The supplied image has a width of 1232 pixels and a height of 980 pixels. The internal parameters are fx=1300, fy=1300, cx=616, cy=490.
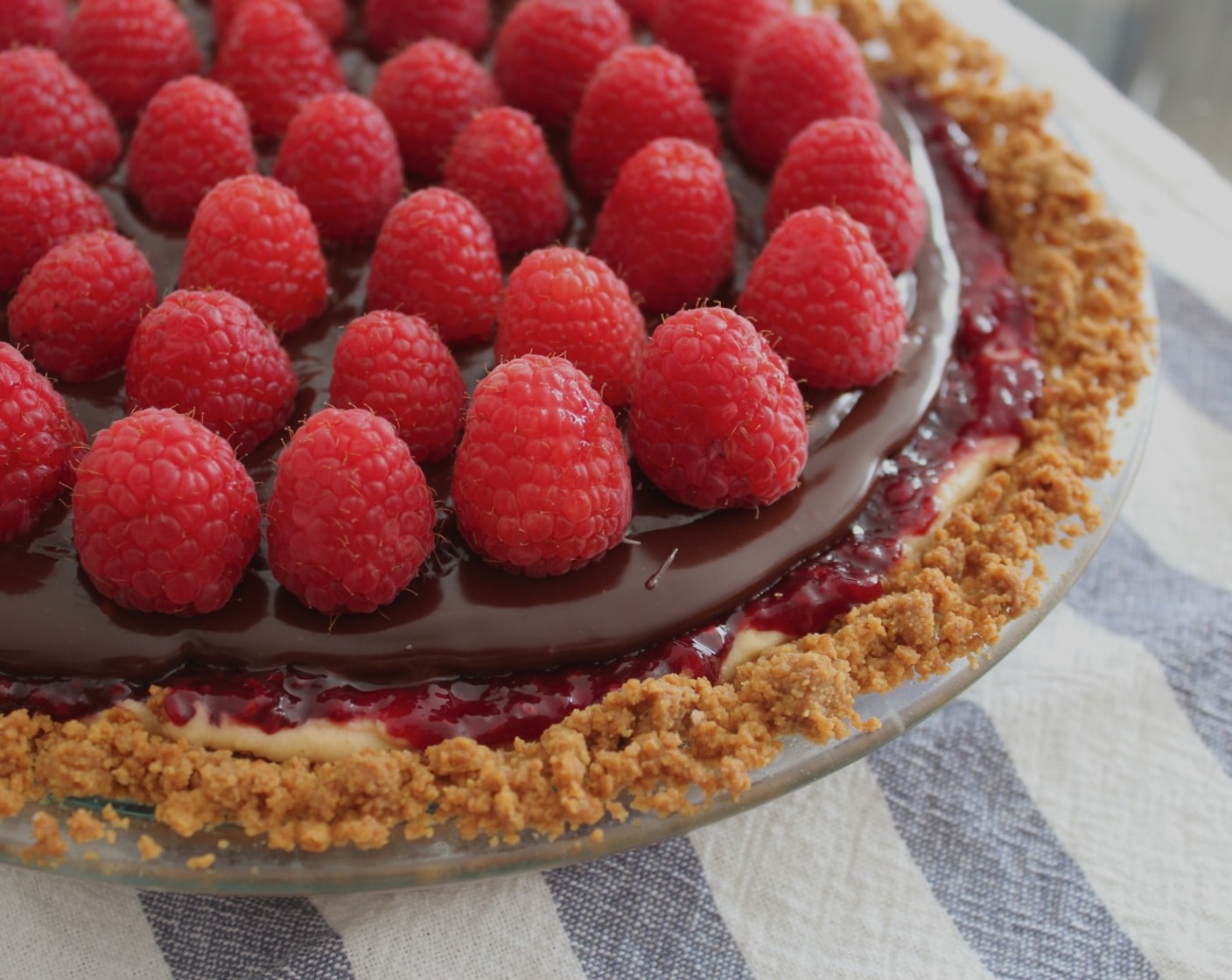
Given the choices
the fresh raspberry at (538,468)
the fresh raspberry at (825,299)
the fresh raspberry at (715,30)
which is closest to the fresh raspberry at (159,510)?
the fresh raspberry at (538,468)

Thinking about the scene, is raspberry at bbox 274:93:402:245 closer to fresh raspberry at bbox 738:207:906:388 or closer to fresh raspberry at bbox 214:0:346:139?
fresh raspberry at bbox 214:0:346:139

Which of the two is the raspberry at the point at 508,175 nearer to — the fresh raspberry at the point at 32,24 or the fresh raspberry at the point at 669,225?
the fresh raspberry at the point at 669,225

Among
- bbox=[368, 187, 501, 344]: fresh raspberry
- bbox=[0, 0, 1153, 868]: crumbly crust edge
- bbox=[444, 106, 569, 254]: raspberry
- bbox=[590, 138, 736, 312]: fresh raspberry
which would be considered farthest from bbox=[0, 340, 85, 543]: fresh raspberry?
bbox=[590, 138, 736, 312]: fresh raspberry

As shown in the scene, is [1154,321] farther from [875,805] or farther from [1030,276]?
[875,805]

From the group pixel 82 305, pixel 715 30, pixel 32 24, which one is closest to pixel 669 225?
pixel 715 30

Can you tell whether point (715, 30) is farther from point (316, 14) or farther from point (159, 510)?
point (159, 510)
